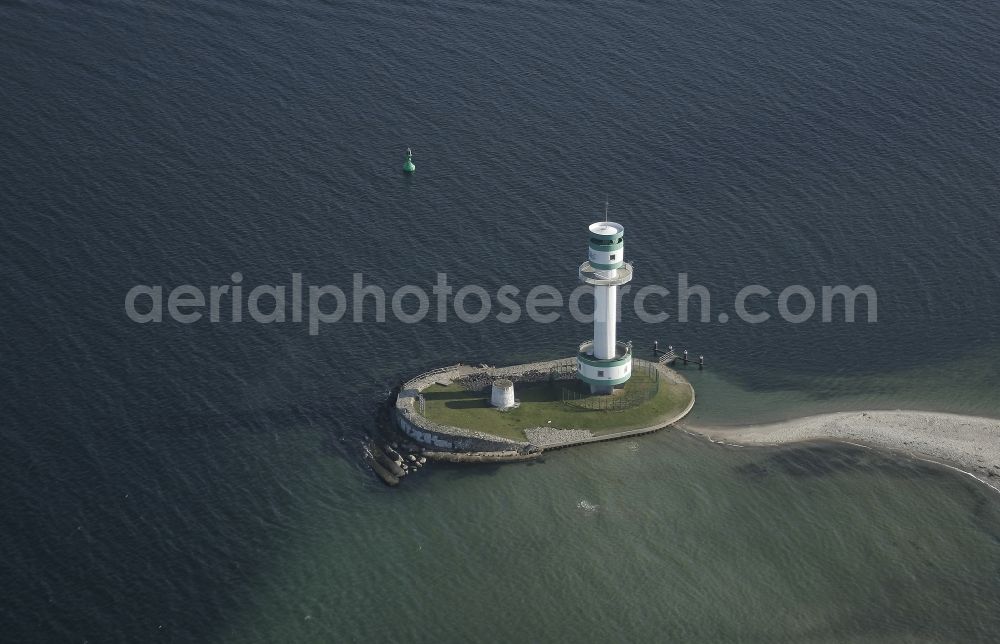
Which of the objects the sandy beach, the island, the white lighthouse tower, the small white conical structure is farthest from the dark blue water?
the white lighthouse tower

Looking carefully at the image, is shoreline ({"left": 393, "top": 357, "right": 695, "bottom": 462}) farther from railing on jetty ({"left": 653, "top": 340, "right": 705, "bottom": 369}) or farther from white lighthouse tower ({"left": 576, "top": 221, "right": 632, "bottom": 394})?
railing on jetty ({"left": 653, "top": 340, "right": 705, "bottom": 369})

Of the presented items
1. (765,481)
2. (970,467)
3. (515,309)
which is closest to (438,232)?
(515,309)

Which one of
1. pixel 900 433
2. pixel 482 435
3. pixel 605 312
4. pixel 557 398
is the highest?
pixel 605 312

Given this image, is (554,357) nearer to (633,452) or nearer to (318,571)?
(633,452)

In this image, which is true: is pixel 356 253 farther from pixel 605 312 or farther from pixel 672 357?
pixel 672 357

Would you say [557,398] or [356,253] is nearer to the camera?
[557,398]

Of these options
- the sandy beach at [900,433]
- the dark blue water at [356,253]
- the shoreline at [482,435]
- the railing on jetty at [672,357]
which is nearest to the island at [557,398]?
the shoreline at [482,435]

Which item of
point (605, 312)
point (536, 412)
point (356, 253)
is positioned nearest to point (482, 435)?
point (536, 412)
